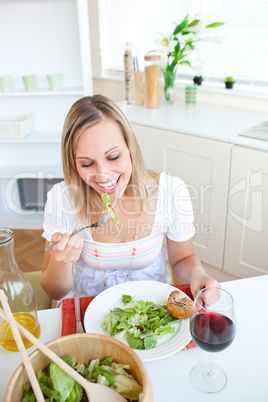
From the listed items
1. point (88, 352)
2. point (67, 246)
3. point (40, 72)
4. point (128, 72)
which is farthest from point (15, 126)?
point (88, 352)

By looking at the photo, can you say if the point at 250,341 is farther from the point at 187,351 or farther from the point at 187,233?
the point at 187,233

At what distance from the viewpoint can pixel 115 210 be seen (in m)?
1.35

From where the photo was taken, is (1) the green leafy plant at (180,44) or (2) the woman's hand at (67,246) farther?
(1) the green leafy plant at (180,44)

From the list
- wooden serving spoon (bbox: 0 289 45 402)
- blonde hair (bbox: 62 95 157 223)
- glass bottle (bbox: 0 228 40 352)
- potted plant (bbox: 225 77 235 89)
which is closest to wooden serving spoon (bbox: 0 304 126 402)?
wooden serving spoon (bbox: 0 289 45 402)

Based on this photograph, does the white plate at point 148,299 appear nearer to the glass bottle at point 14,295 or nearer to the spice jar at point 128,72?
the glass bottle at point 14,295

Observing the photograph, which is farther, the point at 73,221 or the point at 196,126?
the point at 196,126

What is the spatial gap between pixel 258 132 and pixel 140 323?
1361 mm

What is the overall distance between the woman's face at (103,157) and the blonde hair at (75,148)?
2 cm

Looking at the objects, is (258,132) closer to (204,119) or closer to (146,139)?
(204,119)

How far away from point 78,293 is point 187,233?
419mm

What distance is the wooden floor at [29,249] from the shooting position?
2.57 m

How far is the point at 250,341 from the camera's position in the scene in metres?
0.86

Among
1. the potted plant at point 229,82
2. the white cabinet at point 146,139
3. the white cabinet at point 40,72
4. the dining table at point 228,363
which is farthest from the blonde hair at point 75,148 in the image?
the white cabinet at point 40,72

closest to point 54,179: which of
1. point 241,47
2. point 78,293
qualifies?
point 241,47
